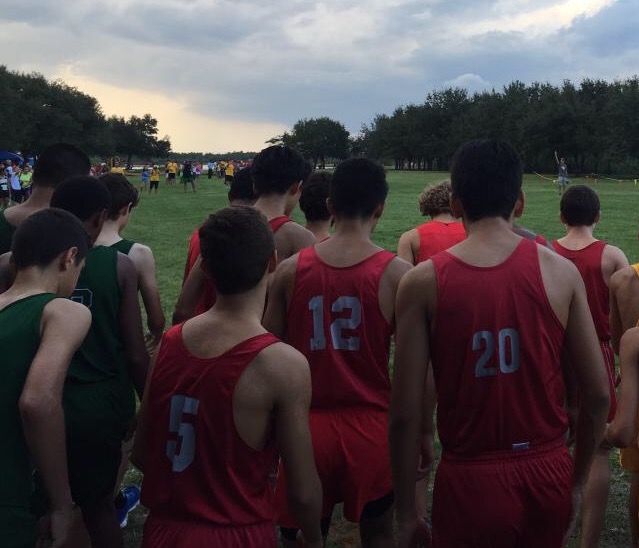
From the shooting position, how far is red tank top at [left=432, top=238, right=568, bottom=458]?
247cm

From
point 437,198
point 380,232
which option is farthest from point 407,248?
point 380,232

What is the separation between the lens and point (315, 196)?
13.8 feet

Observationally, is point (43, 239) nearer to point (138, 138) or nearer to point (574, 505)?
point (574, 505)

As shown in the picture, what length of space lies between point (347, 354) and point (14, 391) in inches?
57.3

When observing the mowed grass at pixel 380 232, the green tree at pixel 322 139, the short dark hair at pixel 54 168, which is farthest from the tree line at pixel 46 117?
the short dark hair at pixel 54 168

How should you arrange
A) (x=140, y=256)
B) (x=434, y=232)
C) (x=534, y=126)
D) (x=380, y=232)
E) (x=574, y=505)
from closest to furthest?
(x=574, y=505), (x=140, y=256), (x=434, y=232), (x=380, y=232), (x=534, y=126)

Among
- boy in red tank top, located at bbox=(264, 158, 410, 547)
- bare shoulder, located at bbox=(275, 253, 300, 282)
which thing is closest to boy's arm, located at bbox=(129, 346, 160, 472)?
boy in red tank top, located at bbox=(264, 158, 410, 547)

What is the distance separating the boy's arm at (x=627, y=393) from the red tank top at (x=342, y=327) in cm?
104

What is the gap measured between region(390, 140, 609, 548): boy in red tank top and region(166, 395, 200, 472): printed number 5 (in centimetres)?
77

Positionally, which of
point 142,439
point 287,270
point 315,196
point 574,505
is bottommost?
point 574,505

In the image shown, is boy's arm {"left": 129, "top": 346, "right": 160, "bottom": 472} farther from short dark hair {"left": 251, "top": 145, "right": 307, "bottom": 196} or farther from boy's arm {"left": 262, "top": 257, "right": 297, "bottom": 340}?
short dark hair {"left": 251, "top": 145, "right": 307, "bottom": 196}

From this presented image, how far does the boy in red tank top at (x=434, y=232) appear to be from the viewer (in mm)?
5117

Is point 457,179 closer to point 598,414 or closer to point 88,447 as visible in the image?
point 598,414

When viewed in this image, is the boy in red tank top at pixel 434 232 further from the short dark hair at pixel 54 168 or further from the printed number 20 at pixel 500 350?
the printed number 20 at pixel 500 350
